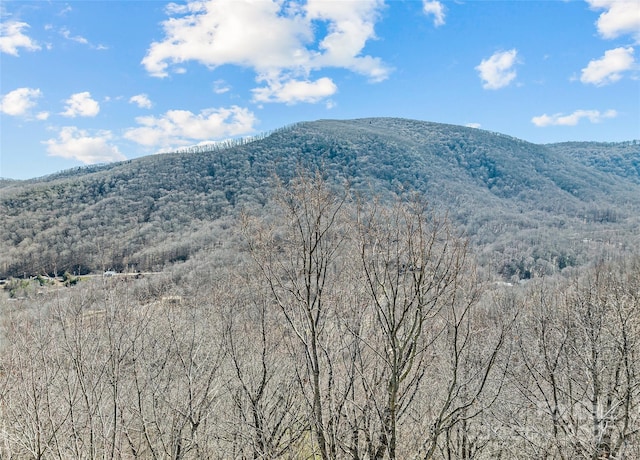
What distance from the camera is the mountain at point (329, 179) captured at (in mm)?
63688

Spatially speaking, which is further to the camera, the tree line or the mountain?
the mountain

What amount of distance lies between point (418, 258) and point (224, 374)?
841 cm

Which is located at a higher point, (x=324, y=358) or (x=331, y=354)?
(x=331, y=354)

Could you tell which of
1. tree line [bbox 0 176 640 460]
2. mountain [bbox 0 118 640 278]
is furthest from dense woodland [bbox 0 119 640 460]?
mountain [bbox 0 118 640 278]

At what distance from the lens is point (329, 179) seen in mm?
26547

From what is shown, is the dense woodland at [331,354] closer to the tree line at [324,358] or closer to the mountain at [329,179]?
the tree line at [324,358]

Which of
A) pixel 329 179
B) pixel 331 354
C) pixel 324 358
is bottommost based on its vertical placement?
pixel 324 358

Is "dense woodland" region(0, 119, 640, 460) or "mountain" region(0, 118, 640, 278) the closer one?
"dense woodland" region(0, 119, 640, 460)

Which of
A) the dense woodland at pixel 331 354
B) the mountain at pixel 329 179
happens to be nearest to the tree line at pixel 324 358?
the dense woodland at pixel 331 354

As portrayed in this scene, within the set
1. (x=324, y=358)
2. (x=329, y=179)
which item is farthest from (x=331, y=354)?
(x=329, y=179)

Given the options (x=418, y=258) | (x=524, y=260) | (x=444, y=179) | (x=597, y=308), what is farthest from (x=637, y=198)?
(x=418, y=258)

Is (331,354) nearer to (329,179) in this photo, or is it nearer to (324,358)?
(324,358)

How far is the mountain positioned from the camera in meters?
63.7

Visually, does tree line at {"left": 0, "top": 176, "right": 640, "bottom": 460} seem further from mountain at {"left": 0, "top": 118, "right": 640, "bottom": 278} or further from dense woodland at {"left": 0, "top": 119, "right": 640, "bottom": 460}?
mountain at {"left": 0, "top": 118, "right": 640, "bottom": 278}
